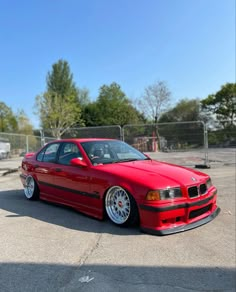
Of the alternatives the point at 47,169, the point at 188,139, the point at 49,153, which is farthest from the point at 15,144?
the point at 47,169

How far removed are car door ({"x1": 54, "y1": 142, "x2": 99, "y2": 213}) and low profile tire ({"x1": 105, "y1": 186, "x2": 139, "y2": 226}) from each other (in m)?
0.28

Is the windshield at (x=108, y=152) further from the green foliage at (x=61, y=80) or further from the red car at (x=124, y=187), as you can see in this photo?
the green foliage at (x=61, y=80)

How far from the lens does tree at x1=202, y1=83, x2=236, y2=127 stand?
140ft

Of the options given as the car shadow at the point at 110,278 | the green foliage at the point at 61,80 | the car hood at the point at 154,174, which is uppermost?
the green foliage at the point at 61,80

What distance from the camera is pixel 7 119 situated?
41.4 metres

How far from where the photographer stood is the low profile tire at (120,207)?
14.3ft

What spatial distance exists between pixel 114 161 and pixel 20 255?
2.30m

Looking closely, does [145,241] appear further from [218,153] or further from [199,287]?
[218,153]

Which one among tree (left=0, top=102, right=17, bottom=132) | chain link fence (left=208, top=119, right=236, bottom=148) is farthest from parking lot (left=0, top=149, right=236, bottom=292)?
tree (left=0, top=102, right=17, bottom=132)

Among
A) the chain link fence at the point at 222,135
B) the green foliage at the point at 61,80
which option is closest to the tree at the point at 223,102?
the green foliage at the point at 61,80

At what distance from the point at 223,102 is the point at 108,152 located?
42.2m

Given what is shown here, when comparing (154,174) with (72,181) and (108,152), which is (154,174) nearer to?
(108,152)

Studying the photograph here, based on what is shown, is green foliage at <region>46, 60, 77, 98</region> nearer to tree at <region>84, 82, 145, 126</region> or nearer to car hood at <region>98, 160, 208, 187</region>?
tree at <region>84, 82, 145, 126</region>

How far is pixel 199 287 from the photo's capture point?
2984 millimetres
